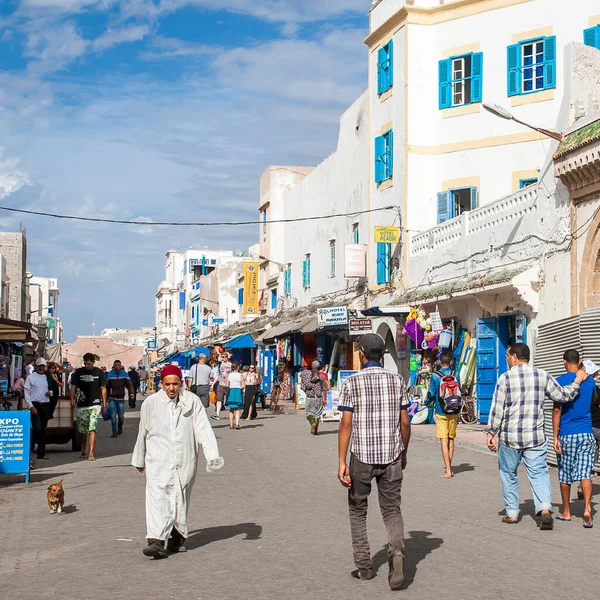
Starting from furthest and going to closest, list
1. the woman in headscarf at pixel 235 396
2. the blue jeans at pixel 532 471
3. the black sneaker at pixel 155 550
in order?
the woman in headscarf at pixel 235 396 < the blue jeans at pixel 532 471 < the black sneaker at pixel 155 550

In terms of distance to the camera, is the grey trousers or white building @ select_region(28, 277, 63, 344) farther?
white building @ select_region(28, 277, 63, 344)

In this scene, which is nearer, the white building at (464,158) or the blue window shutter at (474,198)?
the white building at (464,158)

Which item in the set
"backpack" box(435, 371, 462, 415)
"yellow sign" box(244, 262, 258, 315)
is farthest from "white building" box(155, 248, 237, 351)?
"backpack" box(435, 371, 462, 415)

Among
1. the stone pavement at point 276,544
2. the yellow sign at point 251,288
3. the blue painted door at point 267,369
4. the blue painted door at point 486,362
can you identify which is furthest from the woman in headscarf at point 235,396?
the yellow sign at point 251,288

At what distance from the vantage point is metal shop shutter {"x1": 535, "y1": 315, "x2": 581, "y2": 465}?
46.7 ft

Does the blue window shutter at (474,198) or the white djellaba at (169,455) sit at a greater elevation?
the blue window shutter at (474,198)

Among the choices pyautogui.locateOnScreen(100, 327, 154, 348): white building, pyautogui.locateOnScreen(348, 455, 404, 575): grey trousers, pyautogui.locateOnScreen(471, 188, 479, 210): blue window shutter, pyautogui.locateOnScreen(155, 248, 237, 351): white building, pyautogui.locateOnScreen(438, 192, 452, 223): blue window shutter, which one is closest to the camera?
pyautogui.locateOnScreen(348, 455, 404, 575): grey trousers

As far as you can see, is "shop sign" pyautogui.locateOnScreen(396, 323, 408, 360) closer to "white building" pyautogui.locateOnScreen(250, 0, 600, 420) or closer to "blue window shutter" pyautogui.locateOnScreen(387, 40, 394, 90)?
"white building" pyautogui.locateOnScreen(250, 0, 600, 420)

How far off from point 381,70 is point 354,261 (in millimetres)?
6156

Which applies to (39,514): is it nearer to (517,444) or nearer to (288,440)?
(517,444)

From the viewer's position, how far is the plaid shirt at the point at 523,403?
928 centimetres

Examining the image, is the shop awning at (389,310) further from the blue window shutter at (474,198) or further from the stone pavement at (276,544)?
the stone pavement at (276,544)

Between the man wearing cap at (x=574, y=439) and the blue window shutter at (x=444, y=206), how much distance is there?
18000mm

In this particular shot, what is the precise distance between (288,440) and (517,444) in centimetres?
1118
